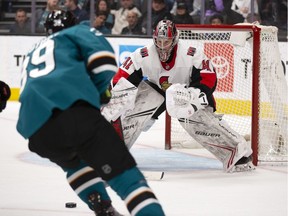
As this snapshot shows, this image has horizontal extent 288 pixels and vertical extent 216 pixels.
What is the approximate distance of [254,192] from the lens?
4.74 metres

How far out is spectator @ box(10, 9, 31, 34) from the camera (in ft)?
32.1

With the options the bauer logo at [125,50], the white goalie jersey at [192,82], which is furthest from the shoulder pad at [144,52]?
the bauer logo at [125,50]

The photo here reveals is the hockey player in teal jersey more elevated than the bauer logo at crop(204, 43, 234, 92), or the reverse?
the hockey player in teal jersey

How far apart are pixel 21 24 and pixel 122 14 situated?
1153mm

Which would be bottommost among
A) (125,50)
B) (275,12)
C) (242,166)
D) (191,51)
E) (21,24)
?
(242,166)

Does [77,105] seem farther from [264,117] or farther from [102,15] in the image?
[102,15]

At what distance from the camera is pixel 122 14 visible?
9.66 metres

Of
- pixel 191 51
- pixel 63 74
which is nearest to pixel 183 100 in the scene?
pixel 191 51

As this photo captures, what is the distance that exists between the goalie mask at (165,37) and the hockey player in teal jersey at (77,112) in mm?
1973

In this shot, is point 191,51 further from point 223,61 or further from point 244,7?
point 244,7

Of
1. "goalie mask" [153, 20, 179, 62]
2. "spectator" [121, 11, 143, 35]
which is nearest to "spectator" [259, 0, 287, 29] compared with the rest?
"spectator" [121, 11, 143, 35]

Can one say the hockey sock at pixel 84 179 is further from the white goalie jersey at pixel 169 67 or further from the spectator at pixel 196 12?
the spectator at pixel 196 12

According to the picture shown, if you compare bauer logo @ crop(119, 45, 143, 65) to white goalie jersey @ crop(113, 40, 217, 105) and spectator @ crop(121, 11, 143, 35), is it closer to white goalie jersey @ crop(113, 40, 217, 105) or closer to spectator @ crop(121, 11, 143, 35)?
spectator @ crop(121, 11, 143, 35)

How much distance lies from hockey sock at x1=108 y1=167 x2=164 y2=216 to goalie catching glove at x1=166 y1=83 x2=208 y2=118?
2.05 m
